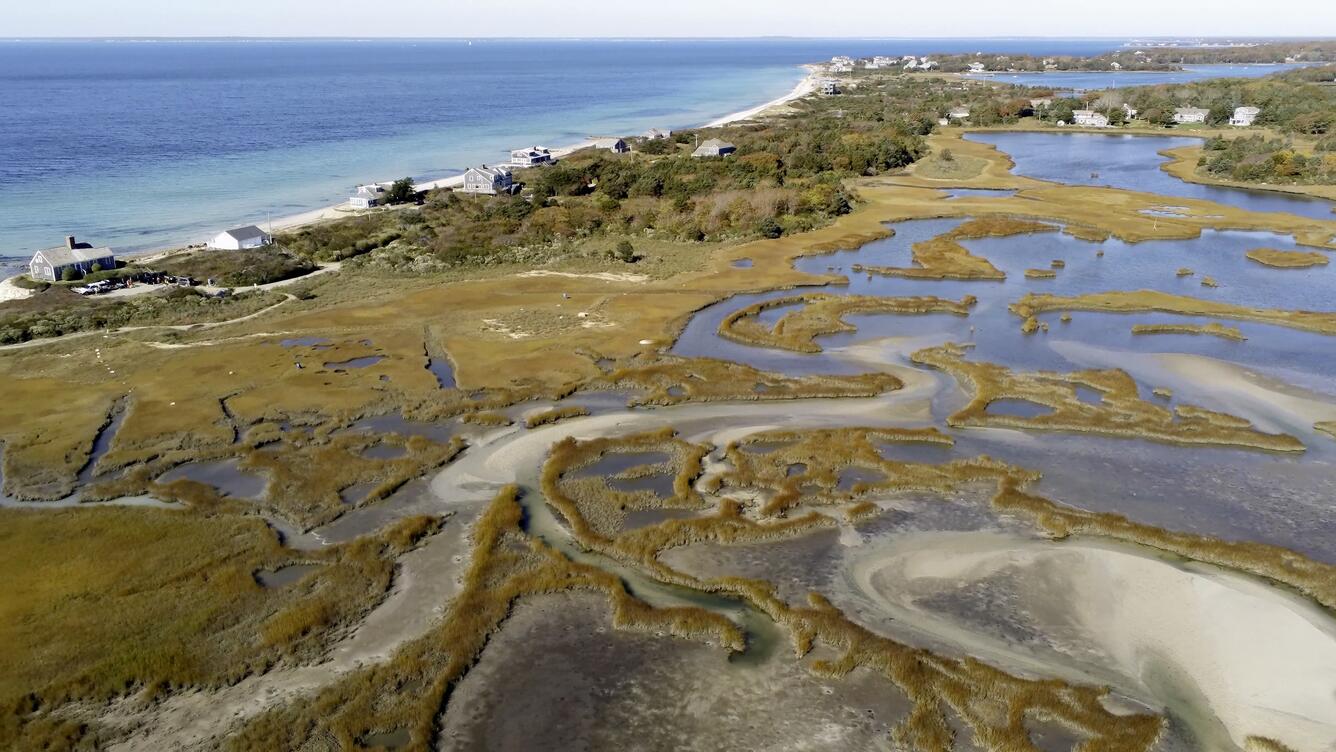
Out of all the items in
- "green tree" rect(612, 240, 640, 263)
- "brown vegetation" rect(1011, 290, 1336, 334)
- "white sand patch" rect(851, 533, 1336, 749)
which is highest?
"green tree" rect(612, 240, 640, 263)

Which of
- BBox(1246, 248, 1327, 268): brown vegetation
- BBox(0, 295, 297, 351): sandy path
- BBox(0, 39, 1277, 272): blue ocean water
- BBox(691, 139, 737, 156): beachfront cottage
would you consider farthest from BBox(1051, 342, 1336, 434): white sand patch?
BBox(0, 39, 1277, 272): blue ocean water

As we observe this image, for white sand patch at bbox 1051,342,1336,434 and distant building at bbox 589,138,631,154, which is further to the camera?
distant building at bbox 589,138,631,154

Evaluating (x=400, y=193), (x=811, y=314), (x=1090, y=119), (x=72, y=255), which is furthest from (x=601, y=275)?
(x=1090, y=119)

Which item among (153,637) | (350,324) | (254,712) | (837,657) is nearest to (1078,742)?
(837,657)

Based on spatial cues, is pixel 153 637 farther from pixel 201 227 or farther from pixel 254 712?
pixel 201 227

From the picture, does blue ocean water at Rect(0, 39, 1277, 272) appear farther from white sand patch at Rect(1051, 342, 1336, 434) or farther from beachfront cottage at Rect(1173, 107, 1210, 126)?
beachfront cottage at Rect(1173, 107, 1210, 126)

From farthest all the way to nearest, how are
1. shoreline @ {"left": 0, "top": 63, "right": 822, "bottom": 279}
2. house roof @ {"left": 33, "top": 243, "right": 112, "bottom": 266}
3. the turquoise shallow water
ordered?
the turquoise shallow water
shoreline @ {"left": 0, "top": 63, "right": 822, "bottom": 279}
house roof @ {"left": 33, "top": 243, "right": 112, "bottom": 266}
